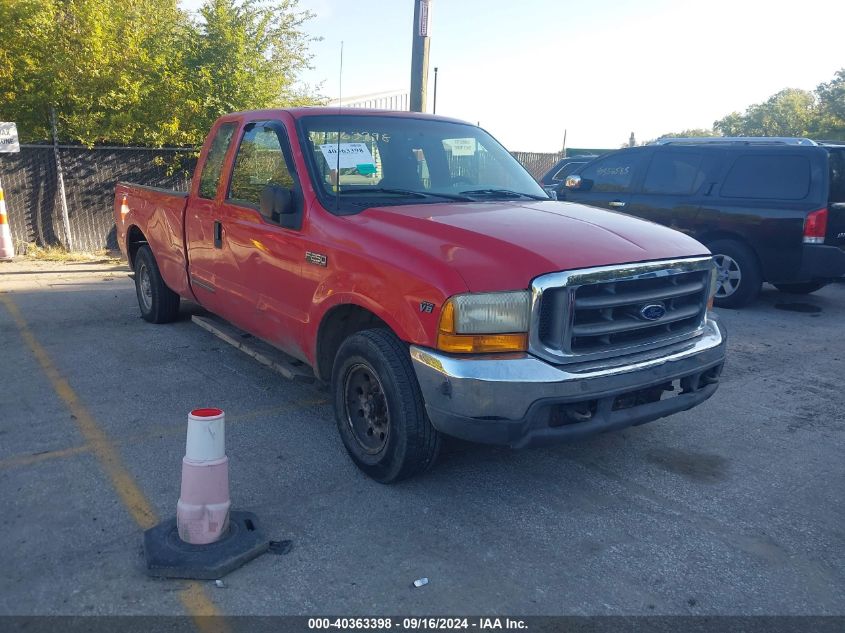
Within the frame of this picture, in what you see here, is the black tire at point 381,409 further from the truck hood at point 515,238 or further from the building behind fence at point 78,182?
the building behind fence at point 78,182

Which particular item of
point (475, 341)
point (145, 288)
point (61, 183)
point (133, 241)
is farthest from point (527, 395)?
point (61, 183)

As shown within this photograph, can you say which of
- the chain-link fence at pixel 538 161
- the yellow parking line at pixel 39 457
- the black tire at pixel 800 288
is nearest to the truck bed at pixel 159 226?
the yellow parking line at pixel 39 457

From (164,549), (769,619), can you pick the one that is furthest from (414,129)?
(769,619)

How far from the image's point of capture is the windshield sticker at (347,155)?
14.0 ft

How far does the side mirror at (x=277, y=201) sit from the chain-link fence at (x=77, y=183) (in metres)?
9.33

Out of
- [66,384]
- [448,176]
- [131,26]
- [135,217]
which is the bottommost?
[66,384]

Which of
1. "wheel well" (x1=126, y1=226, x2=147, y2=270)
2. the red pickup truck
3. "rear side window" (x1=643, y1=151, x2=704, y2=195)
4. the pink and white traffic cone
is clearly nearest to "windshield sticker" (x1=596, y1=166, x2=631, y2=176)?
"rear side window" (x1=643, y1=151, x2=704, y2=195)

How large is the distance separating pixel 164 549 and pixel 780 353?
5.86 meters

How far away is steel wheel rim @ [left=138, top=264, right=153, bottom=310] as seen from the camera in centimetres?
712

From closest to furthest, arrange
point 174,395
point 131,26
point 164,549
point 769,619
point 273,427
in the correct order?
point 769,619 → point 164,549 → point 273,427 → point 174,395 → point 131,26

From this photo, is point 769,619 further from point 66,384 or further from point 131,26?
point 131,26

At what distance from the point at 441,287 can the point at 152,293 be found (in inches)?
187

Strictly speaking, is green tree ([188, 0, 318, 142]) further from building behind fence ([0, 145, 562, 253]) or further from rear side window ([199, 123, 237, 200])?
rear side window ([199, 123, 237, 200])

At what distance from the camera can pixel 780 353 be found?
6.64m
